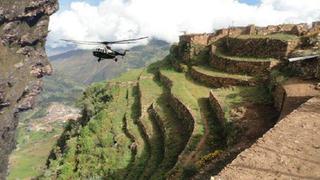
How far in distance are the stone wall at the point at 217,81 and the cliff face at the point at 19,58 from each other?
Answer: 233 feet

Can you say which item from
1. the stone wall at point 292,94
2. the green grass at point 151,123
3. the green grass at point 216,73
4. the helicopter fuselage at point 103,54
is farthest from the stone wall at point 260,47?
the helicopter fuselage at point 103,54

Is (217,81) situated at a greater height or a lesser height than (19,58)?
greater

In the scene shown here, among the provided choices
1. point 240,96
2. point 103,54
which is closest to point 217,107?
point 240,96

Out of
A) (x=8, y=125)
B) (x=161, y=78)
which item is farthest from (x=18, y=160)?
(x=161, y=78)

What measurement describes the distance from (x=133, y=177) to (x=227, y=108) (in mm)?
6775

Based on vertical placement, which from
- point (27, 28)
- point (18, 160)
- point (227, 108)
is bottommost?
point (18, 160)

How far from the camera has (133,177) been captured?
998 inches

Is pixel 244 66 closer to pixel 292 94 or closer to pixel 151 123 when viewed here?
pixel 151 123

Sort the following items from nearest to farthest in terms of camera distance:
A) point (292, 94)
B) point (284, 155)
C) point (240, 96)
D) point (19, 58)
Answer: point (284, 155) → point (292, 94) → point (240, 96) → point (19, 58)

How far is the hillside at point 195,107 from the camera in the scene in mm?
19328

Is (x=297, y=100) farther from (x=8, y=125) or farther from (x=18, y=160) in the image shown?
(x=18, y=160)

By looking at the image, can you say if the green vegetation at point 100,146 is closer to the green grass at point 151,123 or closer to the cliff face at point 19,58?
the green grass at point 151,123

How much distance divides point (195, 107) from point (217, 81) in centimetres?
467

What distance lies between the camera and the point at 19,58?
10575cm
